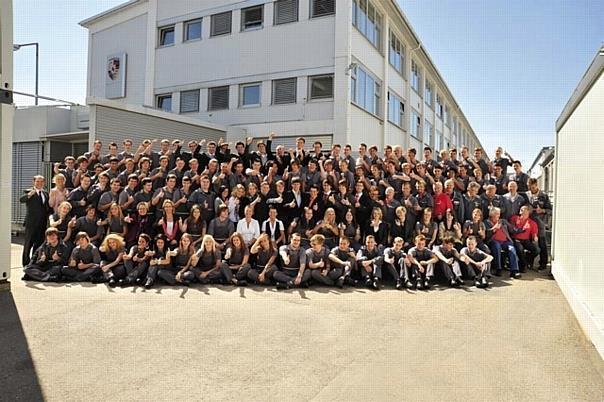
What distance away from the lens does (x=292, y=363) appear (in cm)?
527

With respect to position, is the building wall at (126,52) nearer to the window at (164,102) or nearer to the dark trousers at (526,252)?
the window at (164,102)

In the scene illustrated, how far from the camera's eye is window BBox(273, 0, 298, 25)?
19.5 meters

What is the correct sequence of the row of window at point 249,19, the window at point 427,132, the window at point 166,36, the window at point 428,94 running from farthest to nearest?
1. the window at point 428,94
2. the window at point 427,132
3. the window at point 166,36
4. the row of window at point 249,19

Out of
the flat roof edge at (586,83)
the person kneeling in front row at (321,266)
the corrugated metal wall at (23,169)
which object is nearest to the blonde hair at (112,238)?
the person kneeling in front row at (321,266)

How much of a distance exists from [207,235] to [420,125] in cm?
2373

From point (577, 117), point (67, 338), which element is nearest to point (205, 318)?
point (67, 338)

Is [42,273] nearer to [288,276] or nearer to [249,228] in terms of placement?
[249,228]

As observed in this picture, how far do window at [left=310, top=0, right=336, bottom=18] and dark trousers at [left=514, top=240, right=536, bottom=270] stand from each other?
11831 millimetres

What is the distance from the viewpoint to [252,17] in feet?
67.9

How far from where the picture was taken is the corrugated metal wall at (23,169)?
17547 millimetres

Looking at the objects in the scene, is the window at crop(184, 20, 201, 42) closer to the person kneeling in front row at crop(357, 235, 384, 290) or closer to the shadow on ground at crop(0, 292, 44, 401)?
the person kneeling in front row at crop(357, 235, 384, 290)

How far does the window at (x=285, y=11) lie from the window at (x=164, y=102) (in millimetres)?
6796

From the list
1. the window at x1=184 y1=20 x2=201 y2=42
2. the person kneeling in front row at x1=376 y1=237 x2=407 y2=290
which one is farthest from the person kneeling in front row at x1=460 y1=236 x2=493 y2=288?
the window at x1=184 y1=20 x2=201 y2=42

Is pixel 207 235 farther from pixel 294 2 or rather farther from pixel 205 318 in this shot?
pixel 294 2
